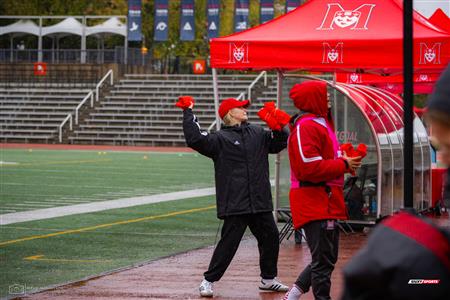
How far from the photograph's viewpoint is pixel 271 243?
31.9 ft

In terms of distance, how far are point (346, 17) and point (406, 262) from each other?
1184cm

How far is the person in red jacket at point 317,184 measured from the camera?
25.2 feet

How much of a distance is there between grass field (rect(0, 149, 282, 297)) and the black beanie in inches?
299

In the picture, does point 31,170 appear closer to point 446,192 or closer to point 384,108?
point 384,108

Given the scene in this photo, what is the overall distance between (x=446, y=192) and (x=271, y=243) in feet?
Answer: 23.1

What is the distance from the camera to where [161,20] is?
53188mm

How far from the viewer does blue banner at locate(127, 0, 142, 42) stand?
5290cm

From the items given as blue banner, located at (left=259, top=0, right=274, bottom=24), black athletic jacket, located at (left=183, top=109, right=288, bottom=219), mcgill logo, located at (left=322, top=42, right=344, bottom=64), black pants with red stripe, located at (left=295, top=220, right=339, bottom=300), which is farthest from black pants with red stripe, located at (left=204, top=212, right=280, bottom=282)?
blue banner, located at (left=259, top=0, right=274, bottom=24)

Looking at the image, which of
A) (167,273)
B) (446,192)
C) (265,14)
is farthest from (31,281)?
(265,14)

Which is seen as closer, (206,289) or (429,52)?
(206,289)

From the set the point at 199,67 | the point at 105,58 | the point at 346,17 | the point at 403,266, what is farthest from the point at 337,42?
the point at 105,58

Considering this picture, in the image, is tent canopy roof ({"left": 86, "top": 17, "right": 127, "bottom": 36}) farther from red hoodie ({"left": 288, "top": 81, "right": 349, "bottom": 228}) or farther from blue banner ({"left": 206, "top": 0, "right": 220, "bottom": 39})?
red hoodie ({"left": 288, "top": 81, "right": 349, "bottom": 228})

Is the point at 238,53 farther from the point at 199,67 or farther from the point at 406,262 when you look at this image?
the point at 199,67

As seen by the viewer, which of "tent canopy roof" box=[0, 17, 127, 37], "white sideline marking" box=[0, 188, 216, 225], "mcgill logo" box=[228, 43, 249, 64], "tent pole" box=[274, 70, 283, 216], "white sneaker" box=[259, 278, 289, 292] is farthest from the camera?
"tent canopy roof" box=[0, 17, 127, 37]
